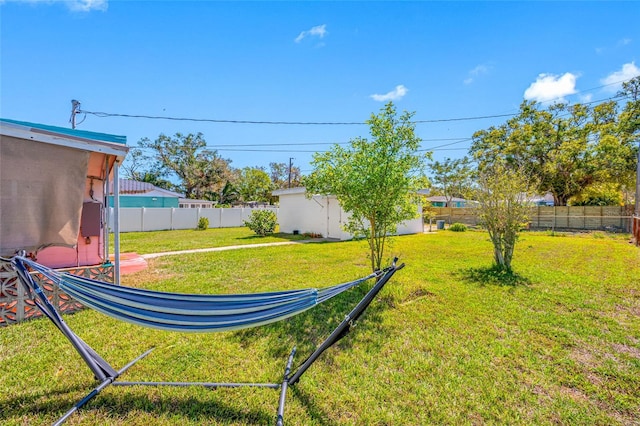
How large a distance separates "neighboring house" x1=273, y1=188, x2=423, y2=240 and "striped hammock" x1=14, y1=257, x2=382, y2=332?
10.5m

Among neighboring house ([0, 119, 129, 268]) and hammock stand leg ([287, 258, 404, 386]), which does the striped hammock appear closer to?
hammock stand leg ([287, 258, 404, 386])

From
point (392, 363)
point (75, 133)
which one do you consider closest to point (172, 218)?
point (75, 133)

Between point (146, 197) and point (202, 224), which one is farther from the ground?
point (146, 197)

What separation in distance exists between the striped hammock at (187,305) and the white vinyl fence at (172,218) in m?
16.8

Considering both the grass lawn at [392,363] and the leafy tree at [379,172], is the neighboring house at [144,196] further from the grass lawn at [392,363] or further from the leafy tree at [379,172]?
the leafy tree at [379,172]

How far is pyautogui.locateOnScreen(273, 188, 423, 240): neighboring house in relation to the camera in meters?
13.7

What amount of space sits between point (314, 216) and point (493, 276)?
9.65m

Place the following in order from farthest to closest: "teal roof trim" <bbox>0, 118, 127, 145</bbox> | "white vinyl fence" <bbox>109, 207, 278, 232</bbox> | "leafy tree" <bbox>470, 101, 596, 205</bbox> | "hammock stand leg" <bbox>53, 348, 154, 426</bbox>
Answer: "leafy tree" <bbox>470, 101, 596, 205</bbox> → "white vinyl fence" <bbox>109, 207, 278, 232</bbox> → "teal roof trim" <bbox>0, 118, 127, 145</bbox> → "hammock stand leg" <bbox>53, 348, 154, 426</bbox>

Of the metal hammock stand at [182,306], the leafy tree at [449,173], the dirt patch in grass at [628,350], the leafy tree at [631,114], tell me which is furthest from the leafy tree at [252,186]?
the dirt patch in grass at [628,350]

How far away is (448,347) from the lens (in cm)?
321

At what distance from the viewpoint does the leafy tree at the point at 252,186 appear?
32594 millimetres

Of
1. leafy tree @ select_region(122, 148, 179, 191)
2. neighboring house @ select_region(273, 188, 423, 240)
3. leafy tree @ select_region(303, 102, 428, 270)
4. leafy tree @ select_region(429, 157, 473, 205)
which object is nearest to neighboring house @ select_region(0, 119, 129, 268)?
leafy tree @ select_region(303, 102, 428, 270)

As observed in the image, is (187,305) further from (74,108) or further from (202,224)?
(202,224)

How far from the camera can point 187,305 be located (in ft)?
7.41
